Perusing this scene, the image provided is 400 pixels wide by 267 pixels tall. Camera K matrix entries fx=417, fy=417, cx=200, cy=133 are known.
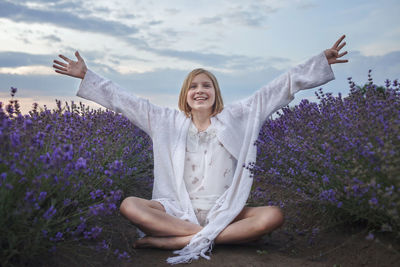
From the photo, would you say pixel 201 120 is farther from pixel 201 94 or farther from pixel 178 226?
pixel 178 226

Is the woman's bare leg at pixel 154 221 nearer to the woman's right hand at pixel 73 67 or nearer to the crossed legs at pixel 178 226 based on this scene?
the crossed legs at pixel 178 226

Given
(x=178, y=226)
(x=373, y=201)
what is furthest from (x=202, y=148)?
(x=373, y=201)

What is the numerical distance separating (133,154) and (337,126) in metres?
2.05

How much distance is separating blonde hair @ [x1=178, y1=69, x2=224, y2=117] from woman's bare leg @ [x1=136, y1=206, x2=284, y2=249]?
2.80ft

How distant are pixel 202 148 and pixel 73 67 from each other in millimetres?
1126

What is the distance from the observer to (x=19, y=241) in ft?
6.53

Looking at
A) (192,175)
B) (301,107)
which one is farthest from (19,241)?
(301,107)

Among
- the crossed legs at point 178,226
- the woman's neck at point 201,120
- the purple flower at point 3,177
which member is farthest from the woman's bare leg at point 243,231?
the purple flower at point 3,177

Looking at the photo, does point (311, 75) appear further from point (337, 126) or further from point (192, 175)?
point (192, 175)

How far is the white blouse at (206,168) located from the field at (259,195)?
223 millimetres

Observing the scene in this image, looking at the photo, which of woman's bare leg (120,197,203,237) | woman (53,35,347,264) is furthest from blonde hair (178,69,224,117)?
woman's bare leg (120,197,203,237)

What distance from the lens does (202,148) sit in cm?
300

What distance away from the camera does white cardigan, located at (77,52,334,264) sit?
2965 millimetres

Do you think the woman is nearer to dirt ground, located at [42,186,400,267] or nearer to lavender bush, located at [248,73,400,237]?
dirt ground, located at [42,186,400,267]
